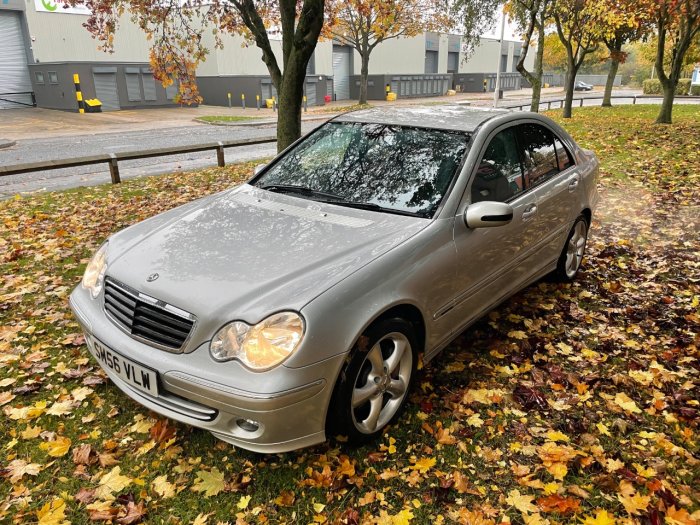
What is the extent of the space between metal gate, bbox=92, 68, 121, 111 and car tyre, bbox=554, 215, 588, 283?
1238 inches

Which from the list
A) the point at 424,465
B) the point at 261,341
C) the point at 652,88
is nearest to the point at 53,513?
the point at 261,341

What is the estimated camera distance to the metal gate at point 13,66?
1133 inches

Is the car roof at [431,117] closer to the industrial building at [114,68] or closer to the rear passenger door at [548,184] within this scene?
the rear passenger door at [548,184]

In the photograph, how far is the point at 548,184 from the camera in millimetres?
4301

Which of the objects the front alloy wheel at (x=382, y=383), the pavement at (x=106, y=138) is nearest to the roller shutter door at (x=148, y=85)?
the pavement at (x=106, y=138)

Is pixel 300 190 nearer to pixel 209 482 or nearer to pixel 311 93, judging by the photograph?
pixel 209 482

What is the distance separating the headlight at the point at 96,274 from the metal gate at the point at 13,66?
32995 millimetres

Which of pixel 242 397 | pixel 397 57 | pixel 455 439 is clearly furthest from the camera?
pixel 397 57

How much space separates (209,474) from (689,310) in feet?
13.6

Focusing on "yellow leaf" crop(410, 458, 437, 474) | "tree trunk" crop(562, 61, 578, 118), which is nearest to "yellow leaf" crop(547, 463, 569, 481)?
"yellow leaf" crop(410, 458, 437, 474)

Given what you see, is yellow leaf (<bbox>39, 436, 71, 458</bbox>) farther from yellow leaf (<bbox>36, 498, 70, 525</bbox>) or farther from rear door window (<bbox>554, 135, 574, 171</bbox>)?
rear door window (<bbox>554, 135, 574, 171</bbox>)

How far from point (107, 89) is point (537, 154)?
32177mm

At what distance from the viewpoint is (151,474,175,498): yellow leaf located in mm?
2652

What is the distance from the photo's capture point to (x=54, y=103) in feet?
98.9
